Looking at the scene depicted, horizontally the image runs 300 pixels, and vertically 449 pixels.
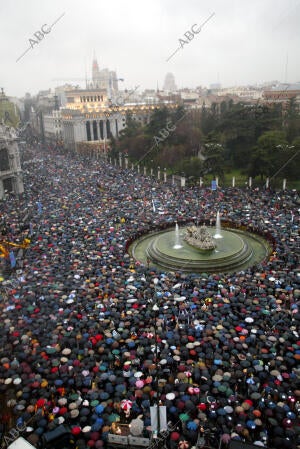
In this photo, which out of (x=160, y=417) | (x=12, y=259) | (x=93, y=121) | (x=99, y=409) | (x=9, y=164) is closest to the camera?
(x=160, y=417)

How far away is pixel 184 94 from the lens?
152 metres

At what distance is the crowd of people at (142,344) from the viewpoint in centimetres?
1245

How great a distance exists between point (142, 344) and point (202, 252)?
11659 mm

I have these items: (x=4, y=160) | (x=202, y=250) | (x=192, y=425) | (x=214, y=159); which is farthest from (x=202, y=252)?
(x=4, y=160)

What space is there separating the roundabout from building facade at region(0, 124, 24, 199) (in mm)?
22985

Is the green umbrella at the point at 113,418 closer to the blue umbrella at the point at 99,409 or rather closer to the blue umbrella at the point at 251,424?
the blue umbrella at the point at 99,409

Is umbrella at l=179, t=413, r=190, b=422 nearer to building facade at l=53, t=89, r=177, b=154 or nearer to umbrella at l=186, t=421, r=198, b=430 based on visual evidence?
umbrella at l=186, t=421, r=198, b=430

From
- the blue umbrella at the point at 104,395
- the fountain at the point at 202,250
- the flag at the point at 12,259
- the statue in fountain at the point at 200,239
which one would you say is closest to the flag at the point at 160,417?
the blue umbrella at the point at 104,395

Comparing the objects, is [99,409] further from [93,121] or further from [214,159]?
[93,121]

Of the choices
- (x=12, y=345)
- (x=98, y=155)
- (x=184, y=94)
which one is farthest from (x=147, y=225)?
(x=184, y=94)

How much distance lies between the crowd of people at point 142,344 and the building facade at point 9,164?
18.7m

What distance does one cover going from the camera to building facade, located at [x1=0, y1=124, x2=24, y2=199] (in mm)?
45750

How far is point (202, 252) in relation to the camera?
2653 cm

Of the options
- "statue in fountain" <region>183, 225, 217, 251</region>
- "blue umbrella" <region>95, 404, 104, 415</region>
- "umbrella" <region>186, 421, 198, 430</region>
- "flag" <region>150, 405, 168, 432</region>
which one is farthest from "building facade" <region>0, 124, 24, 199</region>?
"umbrella" <region>186, 421, 198, 430</region>
